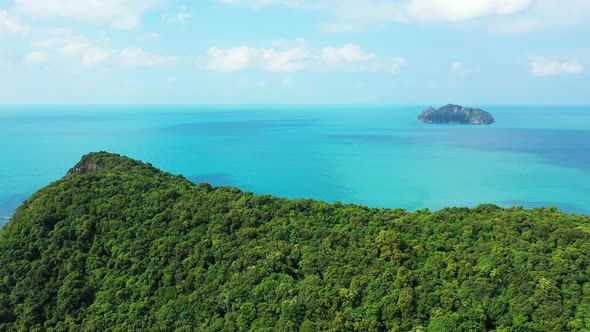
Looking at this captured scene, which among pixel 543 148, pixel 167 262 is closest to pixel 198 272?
pixel 167 262

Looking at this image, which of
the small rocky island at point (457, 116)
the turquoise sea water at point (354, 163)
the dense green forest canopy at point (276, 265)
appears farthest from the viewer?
the small rocky island at point (457, 116)

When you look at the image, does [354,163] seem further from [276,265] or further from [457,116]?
[457,116]

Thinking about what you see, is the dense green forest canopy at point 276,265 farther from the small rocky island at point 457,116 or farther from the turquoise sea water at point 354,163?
the small rocky island at point 457,116

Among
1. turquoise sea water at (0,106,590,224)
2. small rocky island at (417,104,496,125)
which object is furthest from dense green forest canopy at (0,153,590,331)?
small rocky island at (417,104,496,125)

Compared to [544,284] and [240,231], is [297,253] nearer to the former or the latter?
[240,231]

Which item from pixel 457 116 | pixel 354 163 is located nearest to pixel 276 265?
pixel 354 163

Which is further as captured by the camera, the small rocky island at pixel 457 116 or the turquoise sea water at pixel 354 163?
the small rocky island at pixel 457 116

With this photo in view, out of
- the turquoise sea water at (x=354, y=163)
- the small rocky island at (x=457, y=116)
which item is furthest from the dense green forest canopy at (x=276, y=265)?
the small rocky island at (x=457, y=116)

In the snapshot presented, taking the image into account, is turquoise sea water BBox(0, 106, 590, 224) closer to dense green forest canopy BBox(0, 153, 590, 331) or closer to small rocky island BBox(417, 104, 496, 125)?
dense green forest canopy BBox(0, 153, 590, 331)
